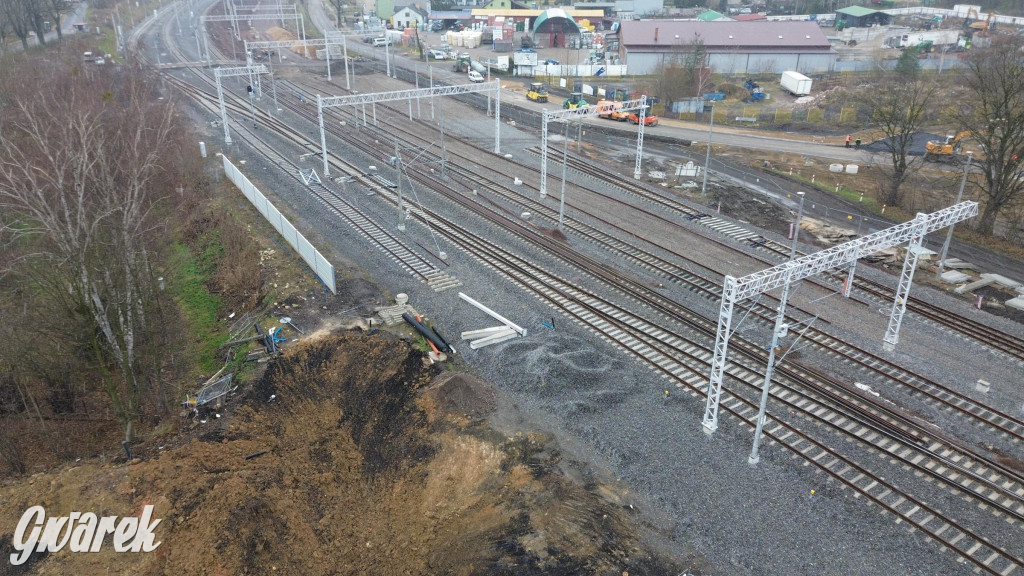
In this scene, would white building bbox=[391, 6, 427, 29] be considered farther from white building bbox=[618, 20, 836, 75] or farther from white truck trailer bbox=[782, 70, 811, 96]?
white truck trailer bbox=[782, 70, 811, 96]

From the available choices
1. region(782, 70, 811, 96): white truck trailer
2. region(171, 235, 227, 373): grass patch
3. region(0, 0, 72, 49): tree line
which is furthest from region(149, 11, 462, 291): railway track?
region(782, 70, 811, 96): white truck trailer

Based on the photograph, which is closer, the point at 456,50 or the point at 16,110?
the point at 16,110

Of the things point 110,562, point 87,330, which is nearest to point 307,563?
point 110,562

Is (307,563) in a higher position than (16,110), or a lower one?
lower

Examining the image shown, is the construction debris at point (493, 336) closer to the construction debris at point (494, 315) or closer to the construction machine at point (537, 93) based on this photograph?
the construction debris at point (494, 315)

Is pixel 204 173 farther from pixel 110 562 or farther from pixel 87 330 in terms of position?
pixel 110 562

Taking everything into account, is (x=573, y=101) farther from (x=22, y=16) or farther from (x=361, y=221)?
(x=22, y=16)

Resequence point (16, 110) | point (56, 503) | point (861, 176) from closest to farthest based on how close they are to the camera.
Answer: point (56, 503) → point (16, 110) → point (861, 176)
